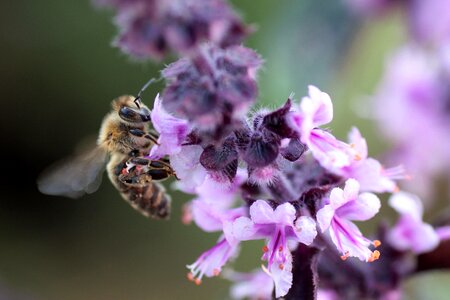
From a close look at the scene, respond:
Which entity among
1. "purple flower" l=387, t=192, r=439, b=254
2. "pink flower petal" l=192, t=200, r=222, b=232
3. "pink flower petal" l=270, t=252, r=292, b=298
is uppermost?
"purple flower" l=387, t=192, r=439, b=254

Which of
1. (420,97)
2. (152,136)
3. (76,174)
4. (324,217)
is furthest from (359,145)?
(420,97)

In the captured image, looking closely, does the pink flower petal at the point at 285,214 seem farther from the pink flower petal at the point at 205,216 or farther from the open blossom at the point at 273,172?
the pink flower petal at the point at 205,216

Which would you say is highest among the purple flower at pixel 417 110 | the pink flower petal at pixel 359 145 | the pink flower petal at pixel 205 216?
the purple flower at pixel 417 110

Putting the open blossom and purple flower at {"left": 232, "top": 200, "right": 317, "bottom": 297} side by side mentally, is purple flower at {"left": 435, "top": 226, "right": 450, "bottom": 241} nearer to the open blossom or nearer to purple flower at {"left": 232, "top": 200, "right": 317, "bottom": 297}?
the open blossom

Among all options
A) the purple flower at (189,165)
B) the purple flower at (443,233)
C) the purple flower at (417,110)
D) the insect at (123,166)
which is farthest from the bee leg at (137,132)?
the purple flower at (417,110)

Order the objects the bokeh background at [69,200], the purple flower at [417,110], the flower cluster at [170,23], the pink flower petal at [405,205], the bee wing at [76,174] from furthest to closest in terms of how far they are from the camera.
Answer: the bokeh background at [69,200] → the purple flower at [417,110] → the bee wing at [76,174] → the pink flower petal at [405,205] → the flower cluster at [170,23]

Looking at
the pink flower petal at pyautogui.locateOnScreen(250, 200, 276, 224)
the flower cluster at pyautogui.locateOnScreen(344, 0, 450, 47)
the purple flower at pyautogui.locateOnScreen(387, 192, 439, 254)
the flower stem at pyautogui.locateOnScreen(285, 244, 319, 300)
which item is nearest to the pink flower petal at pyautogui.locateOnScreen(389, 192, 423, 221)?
the purple flower at pyautogui.locateOnScreen(387, 192, 439, 254)
